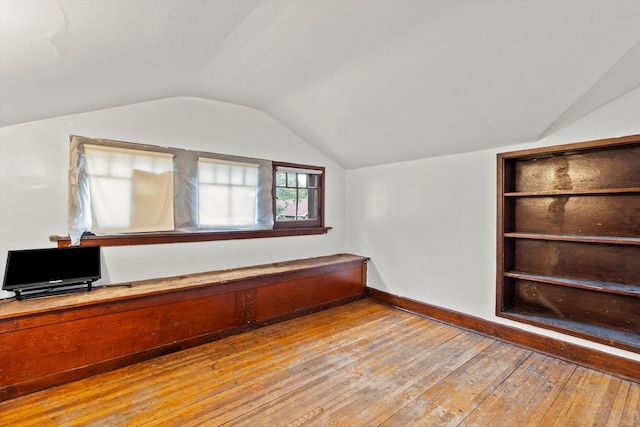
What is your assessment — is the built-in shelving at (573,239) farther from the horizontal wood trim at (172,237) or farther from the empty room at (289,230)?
the horizontal wood trim at (172,237)

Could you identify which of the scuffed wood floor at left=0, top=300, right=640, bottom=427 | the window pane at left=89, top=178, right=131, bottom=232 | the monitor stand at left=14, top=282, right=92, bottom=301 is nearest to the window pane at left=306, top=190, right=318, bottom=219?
the scuffed wood floor at left=0, top=300, right=640, bottom=427

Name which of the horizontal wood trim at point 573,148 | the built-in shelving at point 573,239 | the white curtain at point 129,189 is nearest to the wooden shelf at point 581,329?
the built-in shelving at point 573,239

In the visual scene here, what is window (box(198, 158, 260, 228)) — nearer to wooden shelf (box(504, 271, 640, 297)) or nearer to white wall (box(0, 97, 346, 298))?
white wall (box(0, 97, 346, 298))

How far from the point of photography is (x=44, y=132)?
2598mm

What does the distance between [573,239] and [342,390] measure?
236cm

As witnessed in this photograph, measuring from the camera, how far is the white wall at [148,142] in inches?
98.3

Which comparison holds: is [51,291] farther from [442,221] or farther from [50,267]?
[442,221]

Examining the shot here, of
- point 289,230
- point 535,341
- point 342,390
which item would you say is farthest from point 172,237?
point 535,341

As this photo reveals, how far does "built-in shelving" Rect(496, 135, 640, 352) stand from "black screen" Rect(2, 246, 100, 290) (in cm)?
385

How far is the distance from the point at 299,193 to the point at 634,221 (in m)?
3.46

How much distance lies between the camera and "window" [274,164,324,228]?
4152 millimetres

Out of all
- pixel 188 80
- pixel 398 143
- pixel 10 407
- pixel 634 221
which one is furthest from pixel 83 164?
pixel 634 221

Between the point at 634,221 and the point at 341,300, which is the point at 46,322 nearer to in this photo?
the point at 341,300

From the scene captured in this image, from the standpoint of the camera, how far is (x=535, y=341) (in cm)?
288
